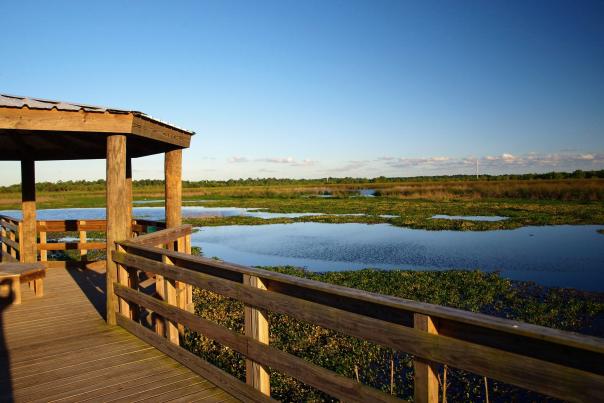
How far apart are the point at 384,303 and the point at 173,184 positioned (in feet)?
21.0

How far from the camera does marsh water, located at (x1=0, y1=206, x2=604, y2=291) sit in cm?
1599

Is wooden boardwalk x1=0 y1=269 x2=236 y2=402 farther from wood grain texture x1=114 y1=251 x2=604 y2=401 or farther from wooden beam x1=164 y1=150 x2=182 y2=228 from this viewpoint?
wooden beam x1=164 y1=150 x2=182 y2=228

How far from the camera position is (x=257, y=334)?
12.9ft

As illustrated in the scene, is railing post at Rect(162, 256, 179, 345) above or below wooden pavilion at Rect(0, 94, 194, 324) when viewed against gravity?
below

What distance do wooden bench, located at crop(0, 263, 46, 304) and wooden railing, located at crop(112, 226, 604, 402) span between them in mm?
3776

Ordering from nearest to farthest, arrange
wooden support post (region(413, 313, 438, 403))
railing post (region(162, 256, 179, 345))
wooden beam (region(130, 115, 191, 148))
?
wooden support post (region(413, 313, 438, 403)) → railing post (region(162, 256, 179, 345)) → wooden beam (region(130, 115, 191, 148))

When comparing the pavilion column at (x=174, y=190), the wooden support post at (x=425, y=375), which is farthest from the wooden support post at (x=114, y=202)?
the wooden support post at (x=425, y=375)

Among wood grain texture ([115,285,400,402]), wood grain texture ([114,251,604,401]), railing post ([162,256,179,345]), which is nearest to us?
wood grain texture ([114,251,604,401])

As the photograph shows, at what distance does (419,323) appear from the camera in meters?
2.62

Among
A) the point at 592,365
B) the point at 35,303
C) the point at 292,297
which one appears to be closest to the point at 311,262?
the point at 35,303

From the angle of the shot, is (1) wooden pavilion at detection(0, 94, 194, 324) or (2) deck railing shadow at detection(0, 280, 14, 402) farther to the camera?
(1) wooden pavilion at detection(0, 94, 194, 324)

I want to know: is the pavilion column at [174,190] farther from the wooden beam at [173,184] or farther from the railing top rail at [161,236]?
the railing top rail at [161,236]

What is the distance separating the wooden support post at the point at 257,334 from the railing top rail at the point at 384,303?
3.6 inches

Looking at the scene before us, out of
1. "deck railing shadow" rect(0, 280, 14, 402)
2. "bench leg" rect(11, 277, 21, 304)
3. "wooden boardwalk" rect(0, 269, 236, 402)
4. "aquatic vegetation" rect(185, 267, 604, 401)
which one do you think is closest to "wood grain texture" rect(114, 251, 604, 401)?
"wooden boardwalk" rect(0, 269, 236, 402)
